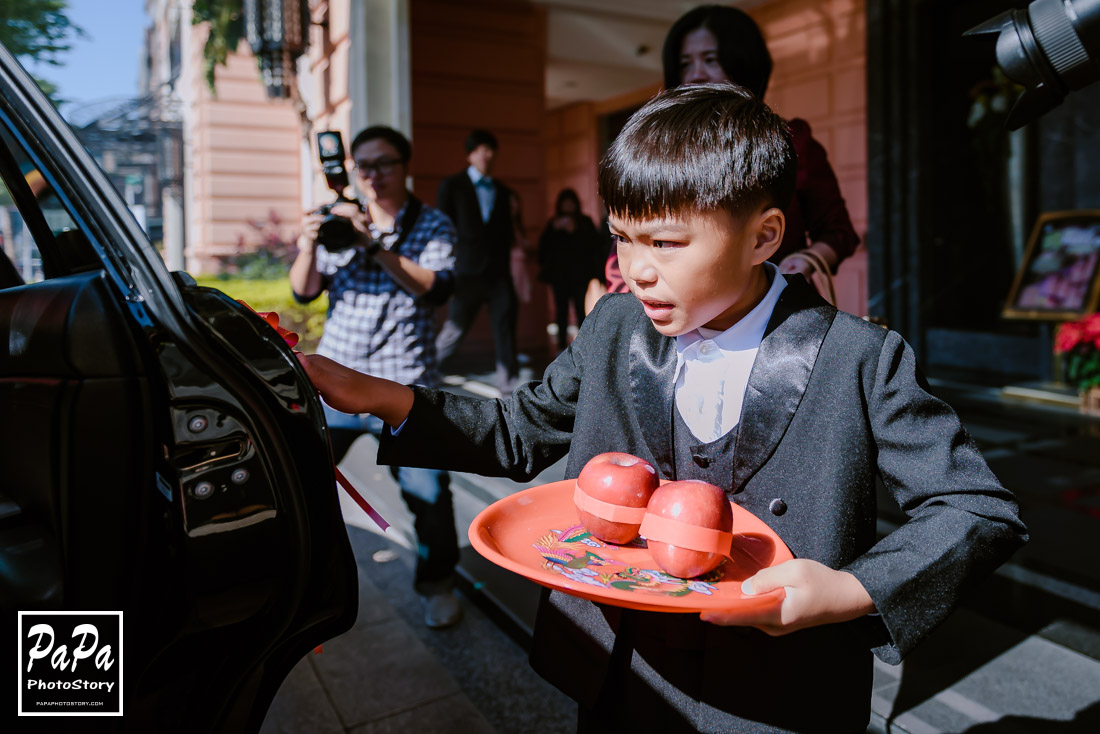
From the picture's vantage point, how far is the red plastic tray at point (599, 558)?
3.06 feet

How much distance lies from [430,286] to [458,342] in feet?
11.6

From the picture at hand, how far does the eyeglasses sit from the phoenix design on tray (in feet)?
7.51

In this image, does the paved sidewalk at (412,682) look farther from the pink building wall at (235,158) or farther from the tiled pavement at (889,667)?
the pink building wall at (235,158)

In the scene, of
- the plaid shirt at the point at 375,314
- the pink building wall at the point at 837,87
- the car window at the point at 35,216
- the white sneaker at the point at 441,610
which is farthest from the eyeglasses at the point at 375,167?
the pink building wall at the point at 837,87

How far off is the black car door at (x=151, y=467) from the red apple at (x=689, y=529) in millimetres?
436

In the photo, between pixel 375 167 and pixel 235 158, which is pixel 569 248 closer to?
pixel 375 167

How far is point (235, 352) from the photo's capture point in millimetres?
948

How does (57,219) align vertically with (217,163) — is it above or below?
below

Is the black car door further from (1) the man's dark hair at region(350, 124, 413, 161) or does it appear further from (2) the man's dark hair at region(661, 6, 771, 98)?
(1) the man's dark hair at region(350, 124, 413, 161)

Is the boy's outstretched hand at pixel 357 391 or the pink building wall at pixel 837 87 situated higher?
the pink building wall at pixel 837 87

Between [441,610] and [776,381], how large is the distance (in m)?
2.33

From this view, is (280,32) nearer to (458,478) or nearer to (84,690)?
(458,478)

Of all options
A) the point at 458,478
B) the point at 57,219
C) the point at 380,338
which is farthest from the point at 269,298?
the point at 57,219

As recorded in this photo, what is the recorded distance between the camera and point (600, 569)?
42.6 inches
